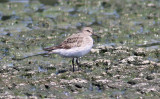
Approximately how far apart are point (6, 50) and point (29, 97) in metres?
4.74

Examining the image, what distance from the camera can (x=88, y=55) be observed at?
535 inches

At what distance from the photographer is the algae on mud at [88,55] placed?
10.3m

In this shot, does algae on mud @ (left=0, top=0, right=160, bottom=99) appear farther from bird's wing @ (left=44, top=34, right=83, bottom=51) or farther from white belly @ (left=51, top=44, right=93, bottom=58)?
bird's wing @ (left=44, top=34, right=83, bottom=51)

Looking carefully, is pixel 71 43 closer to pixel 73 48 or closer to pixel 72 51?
pixel 73 48

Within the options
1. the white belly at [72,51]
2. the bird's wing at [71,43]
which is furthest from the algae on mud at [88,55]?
the bird's wing at [71,43]

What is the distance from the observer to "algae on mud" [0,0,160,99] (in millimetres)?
10320

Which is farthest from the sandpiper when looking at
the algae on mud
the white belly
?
the algae on mud

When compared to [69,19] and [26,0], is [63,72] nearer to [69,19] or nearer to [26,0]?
[69,19]

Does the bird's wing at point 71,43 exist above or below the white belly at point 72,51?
above

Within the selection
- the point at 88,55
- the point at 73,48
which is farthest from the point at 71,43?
the point at 88,55

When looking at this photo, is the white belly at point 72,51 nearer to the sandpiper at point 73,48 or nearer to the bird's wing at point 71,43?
the sandpiper at point 73,48

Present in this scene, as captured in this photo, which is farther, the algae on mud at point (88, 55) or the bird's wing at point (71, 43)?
the bird's wing at point (71, 43)

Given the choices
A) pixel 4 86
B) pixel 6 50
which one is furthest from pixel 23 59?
pixel 4 86

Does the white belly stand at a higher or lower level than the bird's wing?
lower
